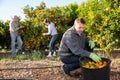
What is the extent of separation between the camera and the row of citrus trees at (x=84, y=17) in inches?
617

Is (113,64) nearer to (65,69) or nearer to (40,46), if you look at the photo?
(65,69)

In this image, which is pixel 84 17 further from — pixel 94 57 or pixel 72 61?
pixel 94 57

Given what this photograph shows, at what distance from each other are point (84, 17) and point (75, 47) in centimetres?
763

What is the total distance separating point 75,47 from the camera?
401 inches

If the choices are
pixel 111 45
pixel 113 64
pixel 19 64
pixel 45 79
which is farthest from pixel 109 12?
pixel 45 79

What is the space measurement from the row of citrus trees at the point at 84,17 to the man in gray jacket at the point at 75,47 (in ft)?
16.5

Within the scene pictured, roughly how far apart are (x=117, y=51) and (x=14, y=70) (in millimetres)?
5729

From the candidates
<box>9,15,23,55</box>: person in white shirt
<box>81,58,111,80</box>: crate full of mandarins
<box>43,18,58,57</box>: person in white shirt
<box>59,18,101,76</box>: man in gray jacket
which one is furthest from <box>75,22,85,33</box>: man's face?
<box>9,15,23,55</box>: person in white shirt

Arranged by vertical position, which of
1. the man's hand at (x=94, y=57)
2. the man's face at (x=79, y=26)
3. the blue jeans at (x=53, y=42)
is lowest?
the blue jeans at (x=53, y=42)

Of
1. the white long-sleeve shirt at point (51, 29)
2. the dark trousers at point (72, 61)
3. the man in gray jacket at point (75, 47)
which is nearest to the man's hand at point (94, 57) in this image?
the man in gray jacket at point (75, 47)

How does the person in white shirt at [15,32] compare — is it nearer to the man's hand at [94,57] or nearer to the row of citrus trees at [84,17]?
the row of citrus trees at [84,17]

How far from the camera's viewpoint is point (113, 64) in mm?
13250

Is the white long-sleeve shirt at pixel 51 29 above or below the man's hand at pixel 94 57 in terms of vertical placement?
above

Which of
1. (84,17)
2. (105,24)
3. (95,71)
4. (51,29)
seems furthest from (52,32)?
(95,71)
